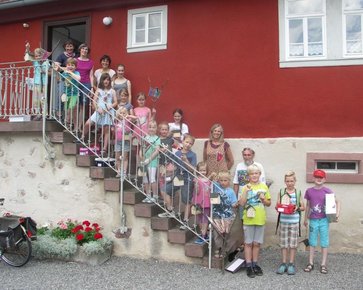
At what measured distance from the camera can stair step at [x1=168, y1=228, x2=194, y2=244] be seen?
19.4ft

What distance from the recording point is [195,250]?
581 cm

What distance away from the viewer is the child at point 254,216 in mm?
5477

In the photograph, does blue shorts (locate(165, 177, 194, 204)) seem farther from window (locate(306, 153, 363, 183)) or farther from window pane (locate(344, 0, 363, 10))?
window pane (locate(344, 0, 363, 10))

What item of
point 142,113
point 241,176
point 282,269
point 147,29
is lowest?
point 282,269

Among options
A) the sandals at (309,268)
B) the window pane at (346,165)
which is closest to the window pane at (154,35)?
the window pane at (346,165)

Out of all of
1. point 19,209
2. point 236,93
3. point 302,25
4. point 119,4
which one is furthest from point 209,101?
point 19,209

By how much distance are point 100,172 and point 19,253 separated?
A: 1.72 meters

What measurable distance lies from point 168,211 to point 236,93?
2694 mm

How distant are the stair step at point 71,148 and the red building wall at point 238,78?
1909mm

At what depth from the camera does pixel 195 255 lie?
229 inches

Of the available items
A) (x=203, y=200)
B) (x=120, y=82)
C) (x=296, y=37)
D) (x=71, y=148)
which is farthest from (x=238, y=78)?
(x=71, y=148)

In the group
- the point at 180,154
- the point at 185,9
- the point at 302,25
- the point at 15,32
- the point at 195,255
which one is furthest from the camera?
the point at 15,32

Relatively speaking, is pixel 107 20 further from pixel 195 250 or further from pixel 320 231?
pixel 320 231

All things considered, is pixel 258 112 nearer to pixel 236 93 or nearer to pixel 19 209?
pixel 236 93
